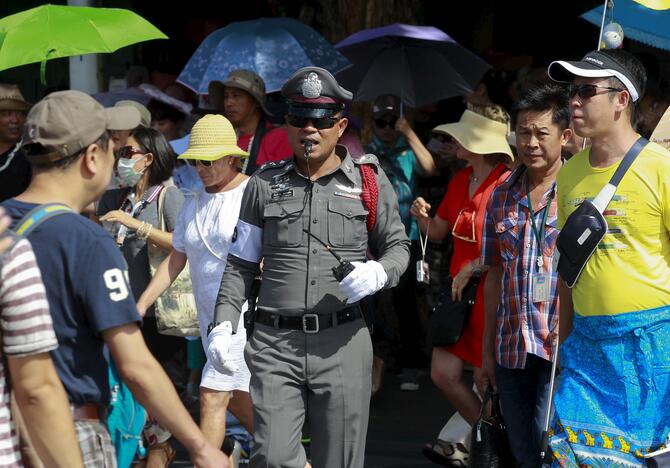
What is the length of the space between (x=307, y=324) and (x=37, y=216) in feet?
6.12

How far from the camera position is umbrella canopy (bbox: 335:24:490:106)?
8.05m

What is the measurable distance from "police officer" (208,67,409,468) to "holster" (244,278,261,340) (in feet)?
0.11

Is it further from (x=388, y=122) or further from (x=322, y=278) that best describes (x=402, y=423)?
(x=322, y=278)

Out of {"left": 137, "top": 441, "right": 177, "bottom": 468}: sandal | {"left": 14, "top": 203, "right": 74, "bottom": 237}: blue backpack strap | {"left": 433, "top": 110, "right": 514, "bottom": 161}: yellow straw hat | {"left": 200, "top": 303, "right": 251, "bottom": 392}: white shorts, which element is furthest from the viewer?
{"left": 433, "top": 110, "right": 514, "bottom": 161}: yellow straw hat

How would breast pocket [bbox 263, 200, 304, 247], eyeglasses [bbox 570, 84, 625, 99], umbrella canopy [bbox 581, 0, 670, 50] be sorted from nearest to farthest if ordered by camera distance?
eyeglasses [bbox 570, 84, 625, 99] → breast pocket [bbox 263, 200, 304, 247] → umbrella canopy [bbox 581, 0, 670, 50]

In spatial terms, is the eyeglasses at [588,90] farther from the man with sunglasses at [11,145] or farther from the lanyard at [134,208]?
the man with sunglasses at [11,145]

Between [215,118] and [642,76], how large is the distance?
249 cm

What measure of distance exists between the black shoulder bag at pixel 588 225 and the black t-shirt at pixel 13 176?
148 inches

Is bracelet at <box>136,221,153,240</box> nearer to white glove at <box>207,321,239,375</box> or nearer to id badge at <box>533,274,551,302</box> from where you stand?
white glove at <box>207,321,239,375</box>

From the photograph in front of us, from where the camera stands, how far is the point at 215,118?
6395mm

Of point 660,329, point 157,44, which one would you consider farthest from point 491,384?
point 157,44

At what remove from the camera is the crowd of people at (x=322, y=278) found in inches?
131

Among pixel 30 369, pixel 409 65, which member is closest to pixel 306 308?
pixel 30 369

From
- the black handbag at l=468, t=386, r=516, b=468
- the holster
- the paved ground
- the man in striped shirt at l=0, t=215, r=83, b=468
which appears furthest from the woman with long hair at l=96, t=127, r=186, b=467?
the man in striped shirt at l=0, t=215, r=83, b=468
